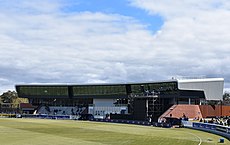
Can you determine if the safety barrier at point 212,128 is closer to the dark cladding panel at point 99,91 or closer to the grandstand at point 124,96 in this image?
the grandstand at point 124,96

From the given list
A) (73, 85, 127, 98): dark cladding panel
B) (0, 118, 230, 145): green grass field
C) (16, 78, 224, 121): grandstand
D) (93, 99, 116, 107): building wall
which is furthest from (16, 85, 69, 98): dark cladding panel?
(0, 118, 230, 145): green grass field

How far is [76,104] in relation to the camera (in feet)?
548

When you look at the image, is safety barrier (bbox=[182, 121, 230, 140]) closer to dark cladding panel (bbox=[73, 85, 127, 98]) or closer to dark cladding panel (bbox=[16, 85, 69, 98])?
dark cladding panel (bbox=[73, 85, 127, 98])

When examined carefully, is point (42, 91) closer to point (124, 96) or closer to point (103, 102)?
point (103, 102)

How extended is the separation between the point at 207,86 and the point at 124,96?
34840 millimetres

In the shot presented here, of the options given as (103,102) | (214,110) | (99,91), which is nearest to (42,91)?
(99,91)

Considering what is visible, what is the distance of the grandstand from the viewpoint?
113250 millimetres

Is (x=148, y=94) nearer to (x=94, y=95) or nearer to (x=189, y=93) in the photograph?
(x=189, y=93)

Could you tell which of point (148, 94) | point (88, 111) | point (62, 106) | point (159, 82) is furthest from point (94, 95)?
point (148, 94)

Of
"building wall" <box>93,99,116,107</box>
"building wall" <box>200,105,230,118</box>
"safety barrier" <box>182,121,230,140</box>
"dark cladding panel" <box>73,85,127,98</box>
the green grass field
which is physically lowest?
the green grass field

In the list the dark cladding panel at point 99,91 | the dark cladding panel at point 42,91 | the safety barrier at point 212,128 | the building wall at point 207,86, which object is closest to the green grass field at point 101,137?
the safety barrier at point 212,128

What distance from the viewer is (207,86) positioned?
122 metres

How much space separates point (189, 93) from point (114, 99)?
125ft

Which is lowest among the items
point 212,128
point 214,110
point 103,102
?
point 212,128
